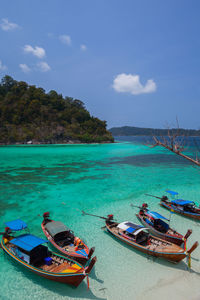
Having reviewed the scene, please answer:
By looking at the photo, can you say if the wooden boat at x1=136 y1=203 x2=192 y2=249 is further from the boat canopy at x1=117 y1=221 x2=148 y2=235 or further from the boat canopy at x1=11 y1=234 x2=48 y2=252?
the boat canopy at x1=11 y1=234 x2=48 y2=252

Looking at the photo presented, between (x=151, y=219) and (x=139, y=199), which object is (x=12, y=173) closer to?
(x=139, y=199)

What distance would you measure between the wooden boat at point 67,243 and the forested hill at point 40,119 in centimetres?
10748

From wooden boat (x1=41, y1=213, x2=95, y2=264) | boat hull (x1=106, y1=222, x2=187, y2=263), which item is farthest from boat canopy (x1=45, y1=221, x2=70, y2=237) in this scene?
boat hull (x1=106, y1=222, x2=187, y2=263)

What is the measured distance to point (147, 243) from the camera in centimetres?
1145

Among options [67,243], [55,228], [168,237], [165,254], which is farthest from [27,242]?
[168,237]

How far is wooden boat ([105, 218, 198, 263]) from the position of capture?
9.98m

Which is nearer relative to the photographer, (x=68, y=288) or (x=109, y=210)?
(x=68, y=288)

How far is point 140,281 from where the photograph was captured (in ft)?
30.0

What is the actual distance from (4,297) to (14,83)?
164998 millimetres

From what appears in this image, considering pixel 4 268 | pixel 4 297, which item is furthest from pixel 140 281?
pixel 4 268

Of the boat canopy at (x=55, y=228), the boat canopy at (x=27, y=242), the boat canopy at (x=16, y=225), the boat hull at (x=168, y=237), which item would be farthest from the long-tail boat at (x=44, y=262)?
the boat hull at (x=168, y=237)

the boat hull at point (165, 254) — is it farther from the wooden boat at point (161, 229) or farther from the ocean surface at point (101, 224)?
the wooden boat at point (161, 229)

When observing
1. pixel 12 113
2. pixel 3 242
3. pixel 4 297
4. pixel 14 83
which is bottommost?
pixel 4 297

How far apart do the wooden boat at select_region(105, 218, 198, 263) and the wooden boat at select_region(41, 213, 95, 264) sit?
2.76 meters
